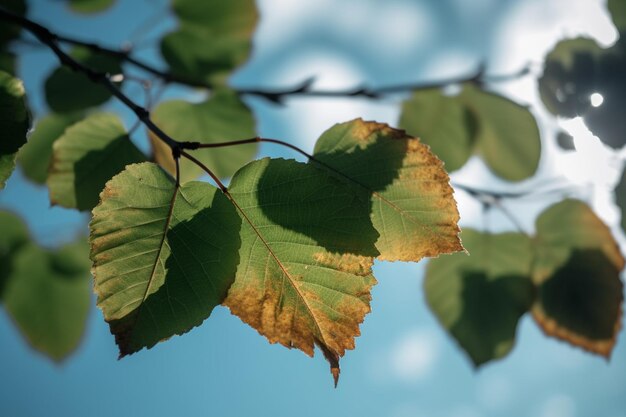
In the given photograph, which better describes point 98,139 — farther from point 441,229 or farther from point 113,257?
point 441,229

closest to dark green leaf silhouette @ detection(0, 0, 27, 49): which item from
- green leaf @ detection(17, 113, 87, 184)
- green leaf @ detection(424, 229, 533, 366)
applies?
green leaf @ detection(17, 113, 87, 184)

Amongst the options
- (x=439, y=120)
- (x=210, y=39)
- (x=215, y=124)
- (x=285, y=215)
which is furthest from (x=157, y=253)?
(x=439, y=120)

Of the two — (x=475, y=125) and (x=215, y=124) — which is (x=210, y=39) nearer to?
(x=215, y=124)

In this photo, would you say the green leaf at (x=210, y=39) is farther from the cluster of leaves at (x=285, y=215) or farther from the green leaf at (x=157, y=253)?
the green leaf at (x=157, y=253)

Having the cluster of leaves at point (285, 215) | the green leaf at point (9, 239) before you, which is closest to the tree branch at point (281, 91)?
the cluster of leaves at point (285, 215)

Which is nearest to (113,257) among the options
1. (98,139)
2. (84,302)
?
(98,139)

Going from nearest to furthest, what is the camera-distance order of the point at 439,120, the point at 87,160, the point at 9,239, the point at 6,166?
the point at 6,166
the point at 87,160
the point at 439,120
the point at 9,239
